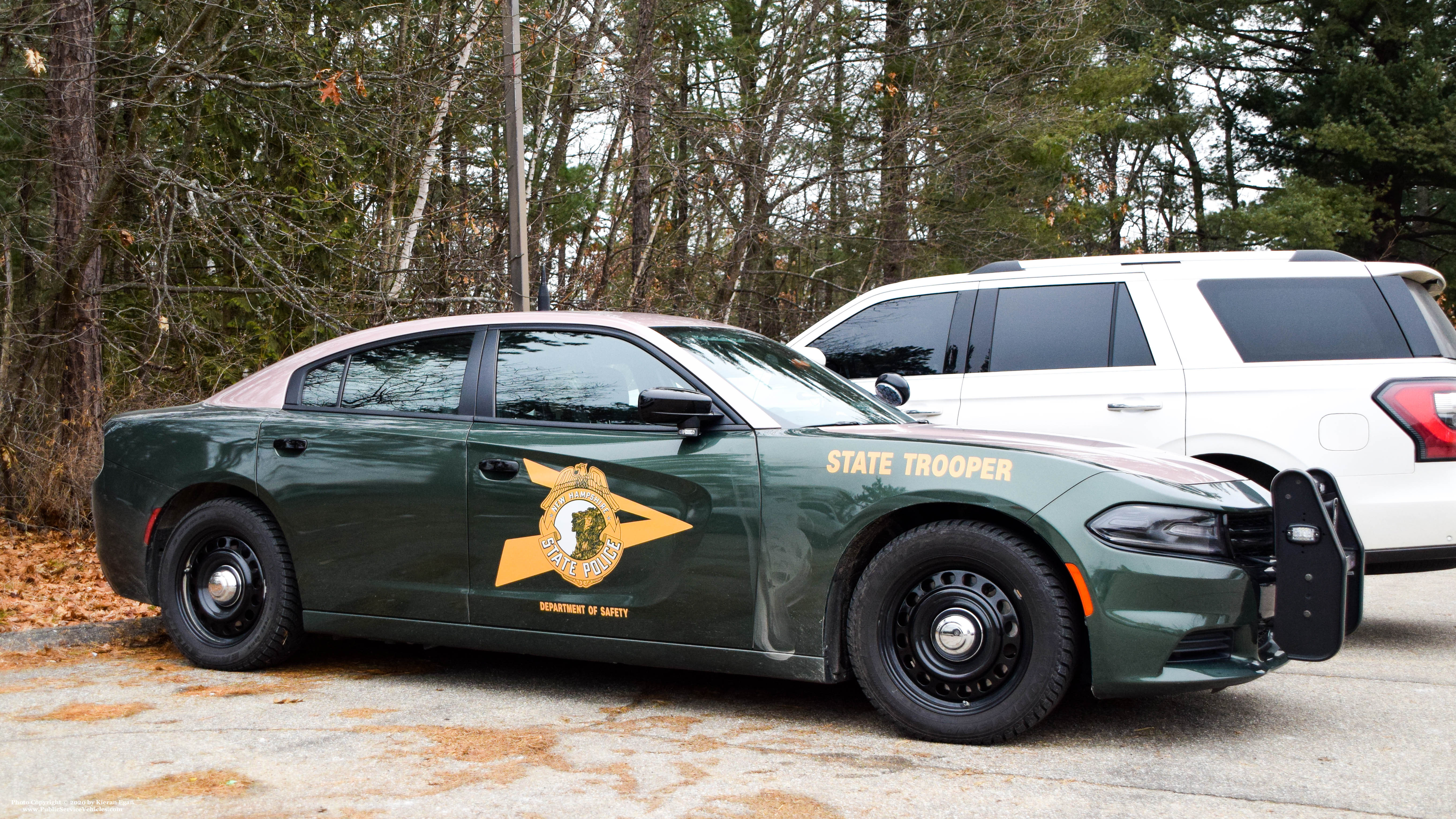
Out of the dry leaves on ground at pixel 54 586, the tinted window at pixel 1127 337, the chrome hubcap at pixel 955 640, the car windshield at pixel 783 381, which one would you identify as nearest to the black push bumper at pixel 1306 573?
the chrome hubcap at pixel 955 640

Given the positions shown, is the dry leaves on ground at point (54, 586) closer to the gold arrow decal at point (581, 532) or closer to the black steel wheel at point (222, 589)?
the black steel wheel at point (222, 589)

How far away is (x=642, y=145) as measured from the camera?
15.7 m

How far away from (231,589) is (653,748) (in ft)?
7.93

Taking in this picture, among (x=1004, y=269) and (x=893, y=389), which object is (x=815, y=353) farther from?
(x=1004, y=269)

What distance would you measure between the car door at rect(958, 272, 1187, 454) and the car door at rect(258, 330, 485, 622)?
2.83 metres

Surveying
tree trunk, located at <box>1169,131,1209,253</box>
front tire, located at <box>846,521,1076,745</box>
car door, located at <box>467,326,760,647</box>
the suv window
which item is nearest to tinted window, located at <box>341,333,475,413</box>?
the suv window

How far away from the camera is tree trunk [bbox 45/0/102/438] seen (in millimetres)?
10117

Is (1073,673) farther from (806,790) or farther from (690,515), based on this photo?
(690,515)

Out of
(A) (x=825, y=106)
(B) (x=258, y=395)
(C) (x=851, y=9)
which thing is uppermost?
(C) (x=851, y=9)

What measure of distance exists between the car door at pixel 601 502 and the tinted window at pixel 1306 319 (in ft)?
10.5

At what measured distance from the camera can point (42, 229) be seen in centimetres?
1335

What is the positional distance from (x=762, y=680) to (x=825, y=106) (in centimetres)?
1291

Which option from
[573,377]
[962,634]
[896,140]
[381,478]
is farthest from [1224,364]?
[896,140]

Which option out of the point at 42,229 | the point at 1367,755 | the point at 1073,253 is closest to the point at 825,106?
the point at 42,229
